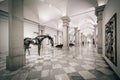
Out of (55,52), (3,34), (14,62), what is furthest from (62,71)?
(3,34)

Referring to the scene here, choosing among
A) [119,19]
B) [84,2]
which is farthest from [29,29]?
[119,19]

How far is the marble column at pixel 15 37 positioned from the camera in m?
2.80

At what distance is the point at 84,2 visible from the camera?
23.7 ft

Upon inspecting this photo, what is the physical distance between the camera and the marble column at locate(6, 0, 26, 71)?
2.80 metres

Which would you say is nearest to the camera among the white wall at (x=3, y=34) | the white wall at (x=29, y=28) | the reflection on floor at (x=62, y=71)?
the reflection on floor at (x=62, y=71)

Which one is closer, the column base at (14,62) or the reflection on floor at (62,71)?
the reflection on floor at (62,71)

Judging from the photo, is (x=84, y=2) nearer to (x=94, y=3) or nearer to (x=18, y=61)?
(x=94, y=3)

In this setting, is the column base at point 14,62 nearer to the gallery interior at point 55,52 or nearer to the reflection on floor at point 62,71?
the gallery interior at point 55,52

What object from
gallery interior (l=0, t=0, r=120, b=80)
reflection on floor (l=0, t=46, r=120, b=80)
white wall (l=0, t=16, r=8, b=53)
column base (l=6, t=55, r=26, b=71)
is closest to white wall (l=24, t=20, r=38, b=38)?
gallery interior (l=0, t=0, r=120, b=80)

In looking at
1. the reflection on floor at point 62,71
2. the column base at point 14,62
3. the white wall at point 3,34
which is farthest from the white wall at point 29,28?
the column base at point 14,62

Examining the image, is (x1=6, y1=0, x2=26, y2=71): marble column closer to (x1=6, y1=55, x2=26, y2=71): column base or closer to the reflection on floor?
(x1=6, y1=55, x2=26, y2=71): column base

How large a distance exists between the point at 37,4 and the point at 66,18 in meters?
3.97

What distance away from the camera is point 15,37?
114 inches

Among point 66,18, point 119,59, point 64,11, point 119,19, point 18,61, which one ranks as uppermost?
point 64,11
